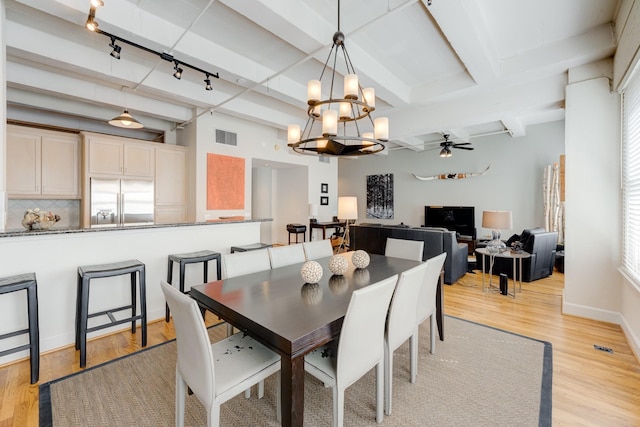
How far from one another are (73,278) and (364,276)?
2.62 metres

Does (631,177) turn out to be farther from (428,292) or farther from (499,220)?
(428,292)

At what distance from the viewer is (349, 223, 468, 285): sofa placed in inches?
173

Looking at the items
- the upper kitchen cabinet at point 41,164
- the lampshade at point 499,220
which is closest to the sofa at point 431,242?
the lampshade at point 499,220

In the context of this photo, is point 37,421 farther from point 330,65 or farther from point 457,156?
point 457,156

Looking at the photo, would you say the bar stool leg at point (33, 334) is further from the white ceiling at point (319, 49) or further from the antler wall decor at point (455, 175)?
the antler wall decor at point (455, 175)

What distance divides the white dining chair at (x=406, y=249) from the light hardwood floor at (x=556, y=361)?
94cm

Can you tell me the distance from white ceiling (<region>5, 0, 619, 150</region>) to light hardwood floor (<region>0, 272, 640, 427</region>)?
2.66 metres

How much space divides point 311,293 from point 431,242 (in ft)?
10.6

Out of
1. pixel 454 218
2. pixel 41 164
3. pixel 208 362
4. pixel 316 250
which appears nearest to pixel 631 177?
pixel 316 250

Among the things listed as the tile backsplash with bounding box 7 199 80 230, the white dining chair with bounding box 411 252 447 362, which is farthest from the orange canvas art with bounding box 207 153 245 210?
the white dining chair with bounding box 411 252 447 362

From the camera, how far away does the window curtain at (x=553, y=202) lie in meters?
6.10

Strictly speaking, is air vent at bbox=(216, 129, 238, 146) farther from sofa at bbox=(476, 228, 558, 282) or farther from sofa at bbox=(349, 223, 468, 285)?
sofa at bbox=(476, 228, 558, 282)

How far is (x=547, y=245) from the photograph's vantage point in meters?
4.81

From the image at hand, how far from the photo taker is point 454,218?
299 inches
